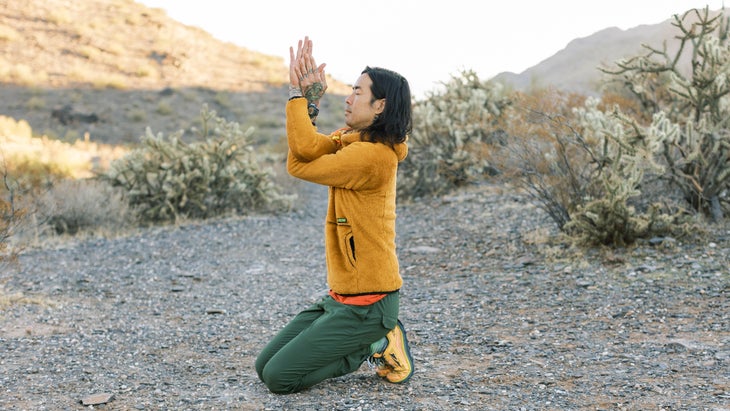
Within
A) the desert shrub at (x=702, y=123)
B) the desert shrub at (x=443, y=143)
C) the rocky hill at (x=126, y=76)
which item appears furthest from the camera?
the rocky hill at (x=126, y=76)

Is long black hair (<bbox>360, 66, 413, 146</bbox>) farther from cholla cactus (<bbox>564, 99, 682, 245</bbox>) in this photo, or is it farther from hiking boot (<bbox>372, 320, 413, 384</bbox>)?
cholla cactus (<bbox>564, 99, 682, 245</bbox>)

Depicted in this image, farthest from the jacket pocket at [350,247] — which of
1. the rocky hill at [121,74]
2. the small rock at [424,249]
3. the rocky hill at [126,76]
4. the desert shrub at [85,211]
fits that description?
the rocky hill at [121,74]

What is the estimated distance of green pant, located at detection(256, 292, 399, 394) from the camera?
3477mm

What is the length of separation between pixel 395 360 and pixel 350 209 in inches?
34.3

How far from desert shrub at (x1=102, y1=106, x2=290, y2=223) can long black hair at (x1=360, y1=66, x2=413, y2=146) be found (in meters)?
6.66

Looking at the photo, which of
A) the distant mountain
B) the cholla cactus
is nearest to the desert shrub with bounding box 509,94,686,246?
the cholla cactus

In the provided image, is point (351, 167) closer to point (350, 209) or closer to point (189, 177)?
point (350, 209)

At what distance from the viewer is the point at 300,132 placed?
3.29 m

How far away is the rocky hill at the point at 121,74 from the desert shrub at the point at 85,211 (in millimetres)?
10665

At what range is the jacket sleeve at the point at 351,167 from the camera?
3.32 metres

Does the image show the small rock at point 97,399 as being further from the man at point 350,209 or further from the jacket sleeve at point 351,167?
the jacket sleeve at point 351,167

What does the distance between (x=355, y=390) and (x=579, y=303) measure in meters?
2.31

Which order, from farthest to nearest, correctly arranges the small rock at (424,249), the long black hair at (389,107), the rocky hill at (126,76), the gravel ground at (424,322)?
the rocky hill at (126,76) → the small rock at (424,249) → the gravel ground at (424,322) → the long black hair at (389,107)

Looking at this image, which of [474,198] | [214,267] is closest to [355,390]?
[214,267]
